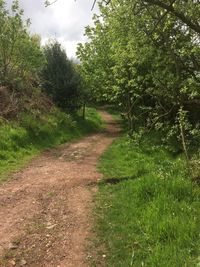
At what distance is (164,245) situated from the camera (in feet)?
20.0

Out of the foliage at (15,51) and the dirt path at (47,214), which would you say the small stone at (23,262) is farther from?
the foliage at (15,51)

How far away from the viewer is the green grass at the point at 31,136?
13.1 m

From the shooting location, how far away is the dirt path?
6.16 meters

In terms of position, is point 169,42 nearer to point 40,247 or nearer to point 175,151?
point 175,151

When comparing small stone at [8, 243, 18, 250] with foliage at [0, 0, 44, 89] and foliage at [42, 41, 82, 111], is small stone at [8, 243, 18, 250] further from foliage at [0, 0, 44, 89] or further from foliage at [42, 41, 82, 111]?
foliage at [42, 41, 82, 111]

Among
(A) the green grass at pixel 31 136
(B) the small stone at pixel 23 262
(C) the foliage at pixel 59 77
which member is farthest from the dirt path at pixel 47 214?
(C) the foliage at pixel 59 77

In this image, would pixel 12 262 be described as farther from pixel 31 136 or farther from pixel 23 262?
pixel 31 136

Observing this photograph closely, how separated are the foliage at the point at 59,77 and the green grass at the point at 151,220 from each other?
14.5m

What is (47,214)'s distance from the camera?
796 centimetres

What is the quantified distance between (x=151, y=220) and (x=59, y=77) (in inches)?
722

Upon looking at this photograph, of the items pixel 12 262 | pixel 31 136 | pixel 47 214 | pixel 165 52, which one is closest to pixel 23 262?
pixel 12 262

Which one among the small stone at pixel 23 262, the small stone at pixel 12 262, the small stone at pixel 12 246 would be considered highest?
the small stone at pixel 12 246

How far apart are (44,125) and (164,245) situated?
13.3m

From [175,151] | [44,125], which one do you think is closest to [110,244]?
[175,151]
